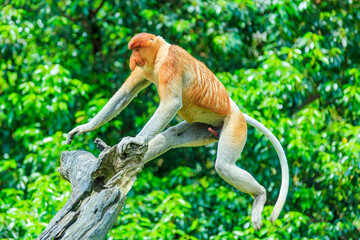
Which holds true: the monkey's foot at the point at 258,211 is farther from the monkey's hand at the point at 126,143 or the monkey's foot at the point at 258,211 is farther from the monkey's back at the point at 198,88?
the monkey's hand at the point at 126,143

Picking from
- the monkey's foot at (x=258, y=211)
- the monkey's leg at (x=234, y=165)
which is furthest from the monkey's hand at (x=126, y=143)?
the monkey's foot at (x=258, y=211)

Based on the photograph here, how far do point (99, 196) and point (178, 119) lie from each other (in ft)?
9.63

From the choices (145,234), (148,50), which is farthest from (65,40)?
(148,50)

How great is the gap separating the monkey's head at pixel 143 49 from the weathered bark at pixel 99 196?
0.58 meters

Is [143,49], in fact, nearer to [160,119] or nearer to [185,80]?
[185,80]

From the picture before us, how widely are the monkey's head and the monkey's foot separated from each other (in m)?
1.15

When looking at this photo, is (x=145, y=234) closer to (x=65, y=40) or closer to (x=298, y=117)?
(x=298, y=117)

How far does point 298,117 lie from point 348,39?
1142 mm

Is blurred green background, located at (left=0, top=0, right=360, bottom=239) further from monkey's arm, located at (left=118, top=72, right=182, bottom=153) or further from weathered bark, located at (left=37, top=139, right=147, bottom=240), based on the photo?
monkey's arm, located at (left=118, top=72, right=182, bottom=153)

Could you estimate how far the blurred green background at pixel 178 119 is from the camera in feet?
17.3

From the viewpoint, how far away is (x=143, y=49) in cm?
336

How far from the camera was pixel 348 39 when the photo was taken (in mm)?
6105

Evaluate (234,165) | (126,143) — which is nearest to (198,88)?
(234,165)

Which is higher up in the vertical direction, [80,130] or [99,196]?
[80,130]
